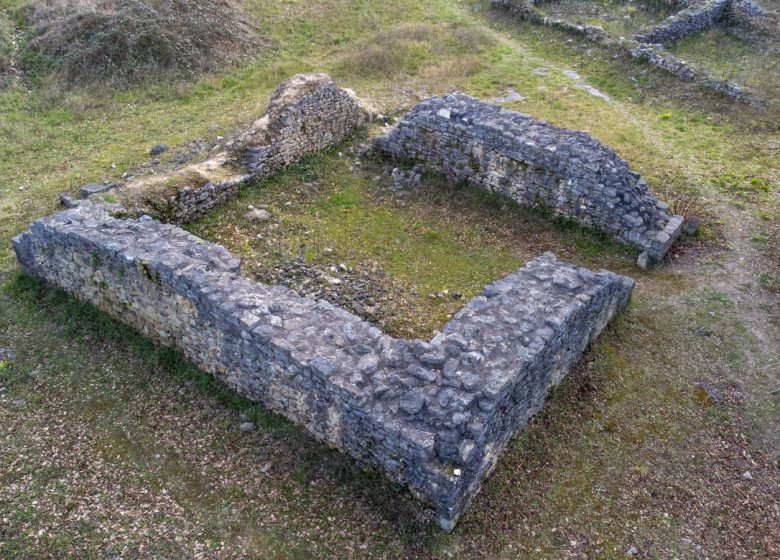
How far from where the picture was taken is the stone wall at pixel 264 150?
12523mm

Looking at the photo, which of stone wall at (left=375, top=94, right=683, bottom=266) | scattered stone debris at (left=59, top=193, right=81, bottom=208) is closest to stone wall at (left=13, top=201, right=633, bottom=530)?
stone wall at (left=375, top=94, right=683, bottom=266)

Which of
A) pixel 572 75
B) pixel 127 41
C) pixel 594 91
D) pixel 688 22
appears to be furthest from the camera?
pixel 688 22

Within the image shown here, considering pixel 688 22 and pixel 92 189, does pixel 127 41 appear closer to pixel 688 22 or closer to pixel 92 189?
pixel 92 189

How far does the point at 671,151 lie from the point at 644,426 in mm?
10029

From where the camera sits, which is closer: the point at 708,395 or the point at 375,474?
the point at 375,474

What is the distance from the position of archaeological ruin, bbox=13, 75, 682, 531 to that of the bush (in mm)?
8769

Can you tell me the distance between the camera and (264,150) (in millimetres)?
14117

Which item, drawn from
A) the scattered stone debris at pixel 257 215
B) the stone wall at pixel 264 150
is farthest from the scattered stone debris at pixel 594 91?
the scattered stone debris at pixel 257 215

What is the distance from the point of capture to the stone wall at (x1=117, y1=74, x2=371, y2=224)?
12.5 meters

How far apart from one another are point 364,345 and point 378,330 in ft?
→ 1.12

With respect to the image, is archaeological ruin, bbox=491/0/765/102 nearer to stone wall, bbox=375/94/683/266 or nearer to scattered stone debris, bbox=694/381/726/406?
stone wall, bbox=375/94/683/266

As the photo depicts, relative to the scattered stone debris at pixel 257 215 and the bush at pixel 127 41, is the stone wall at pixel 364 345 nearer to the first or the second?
the scattered stone debris at pixel 257 215

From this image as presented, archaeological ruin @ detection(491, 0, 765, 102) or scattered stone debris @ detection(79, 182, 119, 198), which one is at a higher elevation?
archaeological ruin @ detection(491, 0, 765, 102)

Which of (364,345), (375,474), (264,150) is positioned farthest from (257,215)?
(375,474)
